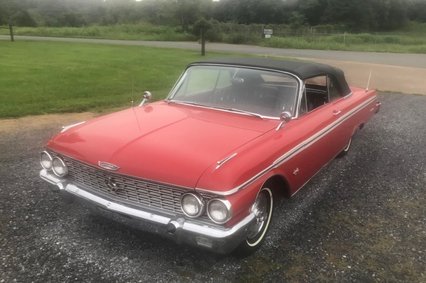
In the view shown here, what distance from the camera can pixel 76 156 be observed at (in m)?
3.18

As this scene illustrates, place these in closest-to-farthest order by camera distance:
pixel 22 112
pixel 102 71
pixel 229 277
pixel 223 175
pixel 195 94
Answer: pixel 223 175 < pixel 229 277 < pixel 195 94 < pixel 22 112 < pixel 102 71

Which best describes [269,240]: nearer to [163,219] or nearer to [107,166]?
[163,219]

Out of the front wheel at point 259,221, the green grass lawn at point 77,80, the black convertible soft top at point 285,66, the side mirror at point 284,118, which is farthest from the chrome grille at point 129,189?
the green grass lawn at point 77,80

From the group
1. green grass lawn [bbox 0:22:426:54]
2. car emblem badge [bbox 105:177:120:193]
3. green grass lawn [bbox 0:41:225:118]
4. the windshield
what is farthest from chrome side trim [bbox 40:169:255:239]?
green grass lawn [bbox 0:22:426:54]

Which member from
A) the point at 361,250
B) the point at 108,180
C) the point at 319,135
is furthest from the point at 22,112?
the point at 361,250

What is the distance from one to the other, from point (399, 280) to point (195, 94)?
2.68m

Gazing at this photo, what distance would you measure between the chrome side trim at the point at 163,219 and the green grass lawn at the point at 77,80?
4.17 meters

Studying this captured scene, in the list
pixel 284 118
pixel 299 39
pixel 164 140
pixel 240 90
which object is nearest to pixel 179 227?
pixel 164 140

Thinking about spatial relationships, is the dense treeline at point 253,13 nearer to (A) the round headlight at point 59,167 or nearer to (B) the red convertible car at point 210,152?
(B) the red convertible car at point 210,152

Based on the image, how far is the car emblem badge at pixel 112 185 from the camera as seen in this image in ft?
9.91

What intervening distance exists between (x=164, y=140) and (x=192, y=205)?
685 mm

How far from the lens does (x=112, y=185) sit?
3.04 m

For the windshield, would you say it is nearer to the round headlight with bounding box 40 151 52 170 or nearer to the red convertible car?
the red convertible car

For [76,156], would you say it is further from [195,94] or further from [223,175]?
[195,94]
